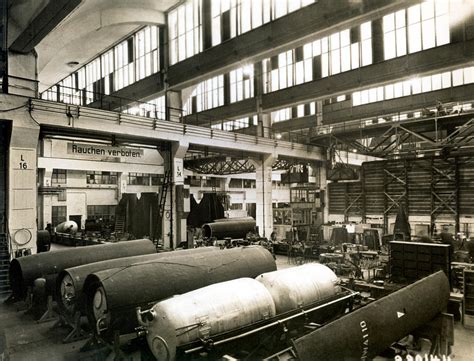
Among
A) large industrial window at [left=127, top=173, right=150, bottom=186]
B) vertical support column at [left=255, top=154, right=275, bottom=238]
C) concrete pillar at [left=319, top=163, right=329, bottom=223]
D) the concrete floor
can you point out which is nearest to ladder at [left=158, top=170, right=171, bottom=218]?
vertical support column at [left=255, top=154, right=275, bottom=238]

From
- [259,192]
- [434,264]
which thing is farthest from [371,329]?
[259,192]

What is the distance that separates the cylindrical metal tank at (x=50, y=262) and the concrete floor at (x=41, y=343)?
0.94 metres

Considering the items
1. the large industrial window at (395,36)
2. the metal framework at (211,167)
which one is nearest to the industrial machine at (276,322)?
the large industrial window at (395,36)

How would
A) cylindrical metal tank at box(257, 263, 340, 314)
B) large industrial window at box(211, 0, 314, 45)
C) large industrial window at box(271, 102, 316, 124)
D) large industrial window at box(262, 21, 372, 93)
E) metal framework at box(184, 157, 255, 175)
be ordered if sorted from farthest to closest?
large industrial window at box(271, 102, 316, 124), metal framework at box(184, 157, 255, 175), large industrial window at box(262, 21, 372, 93), large industrial window at box(211, 0, 314, 45), cylindrical metal tank at box(257, 263, 340, 314)

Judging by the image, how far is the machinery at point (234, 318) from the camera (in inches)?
209

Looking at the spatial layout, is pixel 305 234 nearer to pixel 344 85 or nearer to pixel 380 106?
Result: pixel 344 85

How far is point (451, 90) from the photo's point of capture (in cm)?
1998

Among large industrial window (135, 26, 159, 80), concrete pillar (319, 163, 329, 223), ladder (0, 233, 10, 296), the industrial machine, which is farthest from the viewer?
concrete pillar (319, 163, 329, 223)

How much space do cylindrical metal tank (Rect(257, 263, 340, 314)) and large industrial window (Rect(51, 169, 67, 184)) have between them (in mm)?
25926

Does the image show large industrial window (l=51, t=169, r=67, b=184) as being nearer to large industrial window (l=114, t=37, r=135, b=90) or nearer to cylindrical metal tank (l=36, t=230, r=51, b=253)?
large industrial window (l=114, t=37, r=135, b=90)

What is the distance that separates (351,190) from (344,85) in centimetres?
789

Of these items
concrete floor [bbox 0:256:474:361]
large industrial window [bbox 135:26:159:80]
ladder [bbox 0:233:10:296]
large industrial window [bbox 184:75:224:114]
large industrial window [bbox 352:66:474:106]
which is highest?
large industrial window [bbox 135:26:159:80]

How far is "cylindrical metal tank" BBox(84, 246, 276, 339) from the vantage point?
21.7 ft

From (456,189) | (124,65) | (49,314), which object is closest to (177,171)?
(49,314)
